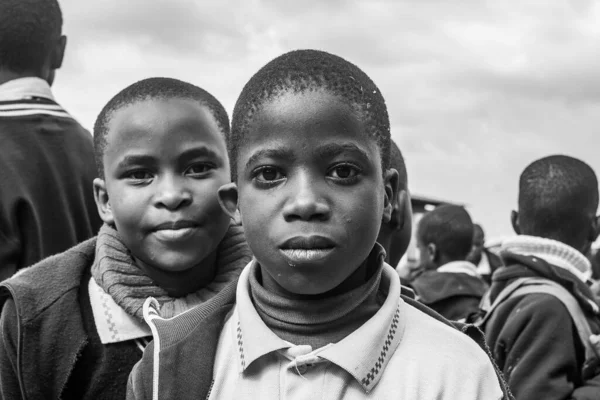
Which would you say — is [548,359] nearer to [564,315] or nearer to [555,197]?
[564,315]

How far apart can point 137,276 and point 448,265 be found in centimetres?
334

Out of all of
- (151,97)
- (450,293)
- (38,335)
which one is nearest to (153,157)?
(151,97)

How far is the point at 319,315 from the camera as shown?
5.59 feet

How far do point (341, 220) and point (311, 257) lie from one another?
4.1 inches

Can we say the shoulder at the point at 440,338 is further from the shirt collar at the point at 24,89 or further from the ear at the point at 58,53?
the ear at the point at 58,53

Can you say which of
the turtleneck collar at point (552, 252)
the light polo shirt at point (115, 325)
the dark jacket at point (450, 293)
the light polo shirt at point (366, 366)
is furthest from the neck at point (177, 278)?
the dark jacket at point (450, 293)

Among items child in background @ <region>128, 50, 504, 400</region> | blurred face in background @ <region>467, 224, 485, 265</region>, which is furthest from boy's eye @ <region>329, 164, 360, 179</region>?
blurred face in background @ <region>467, 224, 485, 265</region>

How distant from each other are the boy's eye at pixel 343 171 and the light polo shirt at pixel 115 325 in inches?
33.1

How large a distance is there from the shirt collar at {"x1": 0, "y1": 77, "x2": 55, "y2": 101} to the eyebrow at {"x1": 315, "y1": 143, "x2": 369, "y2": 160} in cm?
183

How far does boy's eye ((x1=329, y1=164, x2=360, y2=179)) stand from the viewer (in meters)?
1.68

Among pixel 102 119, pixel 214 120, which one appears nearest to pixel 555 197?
pixel 214 120

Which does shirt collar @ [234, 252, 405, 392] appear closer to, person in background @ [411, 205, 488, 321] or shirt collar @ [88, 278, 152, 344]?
shirt collar @ [88, 278, 152, 344]

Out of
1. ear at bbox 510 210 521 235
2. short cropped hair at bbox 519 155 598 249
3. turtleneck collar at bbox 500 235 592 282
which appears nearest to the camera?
turtleneck collar at bbox 500 235 592 282

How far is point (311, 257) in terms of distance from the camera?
1623 mm
